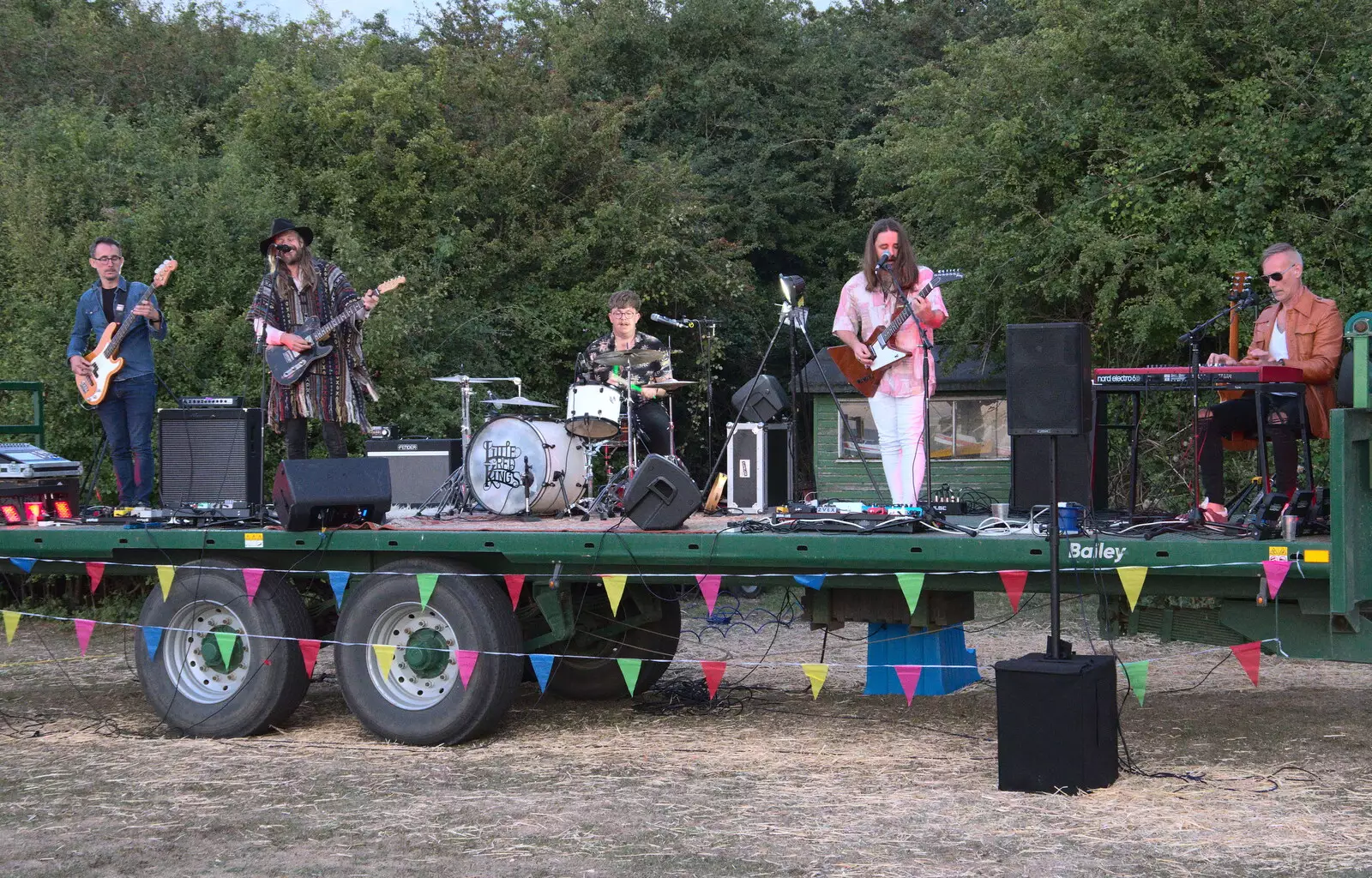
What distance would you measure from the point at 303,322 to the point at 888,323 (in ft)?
10.3

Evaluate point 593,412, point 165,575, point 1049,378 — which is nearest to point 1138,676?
point 1049,378

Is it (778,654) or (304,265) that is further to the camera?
(778,654)

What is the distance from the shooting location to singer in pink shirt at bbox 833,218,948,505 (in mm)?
6945

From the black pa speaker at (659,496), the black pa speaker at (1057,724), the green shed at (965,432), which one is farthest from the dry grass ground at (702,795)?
the green shed at (965,432)

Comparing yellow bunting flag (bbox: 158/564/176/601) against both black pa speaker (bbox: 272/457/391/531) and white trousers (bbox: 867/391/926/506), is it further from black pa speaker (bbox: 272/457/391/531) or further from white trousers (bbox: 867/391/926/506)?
white trousers (bbox: 867/391/926/506)

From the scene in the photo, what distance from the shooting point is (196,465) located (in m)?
7.63

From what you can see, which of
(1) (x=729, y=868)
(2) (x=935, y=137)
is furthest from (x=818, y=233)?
(1) (x=729, y=868)

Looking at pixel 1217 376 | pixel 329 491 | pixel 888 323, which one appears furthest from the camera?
pixel 888 323

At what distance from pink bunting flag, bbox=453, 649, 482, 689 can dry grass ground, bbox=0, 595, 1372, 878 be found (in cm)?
33

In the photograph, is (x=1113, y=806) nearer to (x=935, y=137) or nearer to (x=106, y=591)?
(x=106, y=591)

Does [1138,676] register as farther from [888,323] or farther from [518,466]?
[518,466]

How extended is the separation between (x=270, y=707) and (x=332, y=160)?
1194 cm

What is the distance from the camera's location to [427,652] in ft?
20.9

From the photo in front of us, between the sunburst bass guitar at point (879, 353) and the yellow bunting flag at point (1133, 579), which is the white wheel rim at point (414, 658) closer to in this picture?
the sunburst bass guitar at point (879, 353)
